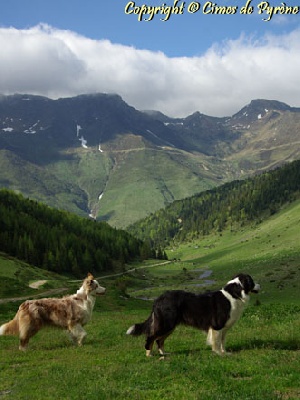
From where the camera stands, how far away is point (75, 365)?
48.9 feet

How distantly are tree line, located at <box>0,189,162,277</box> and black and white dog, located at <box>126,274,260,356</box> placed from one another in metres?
128

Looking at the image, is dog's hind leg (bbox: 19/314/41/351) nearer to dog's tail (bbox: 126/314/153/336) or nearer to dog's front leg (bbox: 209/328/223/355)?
dog's tail (bbox: 126/314/153/336)

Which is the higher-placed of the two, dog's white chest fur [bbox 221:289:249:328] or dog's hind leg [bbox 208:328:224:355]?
dog's white chest fur [bbox 221:289:249:328]

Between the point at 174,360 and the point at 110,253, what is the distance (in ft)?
525

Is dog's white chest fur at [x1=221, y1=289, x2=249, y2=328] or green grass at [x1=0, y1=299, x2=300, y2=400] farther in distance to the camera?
dog's white chest fur at [x1=221, y1=289, x2=249, y2=328]

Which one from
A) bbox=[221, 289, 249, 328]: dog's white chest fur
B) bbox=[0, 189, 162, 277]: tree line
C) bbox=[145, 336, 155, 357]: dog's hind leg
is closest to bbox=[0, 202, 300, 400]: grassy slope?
bbox=[145, 336, 155, 357]: dog's hind leg

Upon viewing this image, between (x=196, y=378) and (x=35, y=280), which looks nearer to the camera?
(x=196, y=378)

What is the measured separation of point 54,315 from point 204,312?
851cm

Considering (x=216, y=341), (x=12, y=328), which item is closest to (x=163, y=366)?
(x=216, y=341)

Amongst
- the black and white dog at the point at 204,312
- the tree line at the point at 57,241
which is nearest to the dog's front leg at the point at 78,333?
the black and white dog at the point at 204,312

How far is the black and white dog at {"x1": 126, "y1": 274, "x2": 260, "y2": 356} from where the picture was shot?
15.3 m

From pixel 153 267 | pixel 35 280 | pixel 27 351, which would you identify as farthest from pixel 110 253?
pixel 27 351

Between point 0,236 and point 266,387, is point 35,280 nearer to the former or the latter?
point 0,236

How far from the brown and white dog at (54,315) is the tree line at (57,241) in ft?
399
